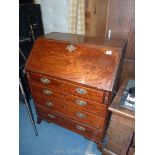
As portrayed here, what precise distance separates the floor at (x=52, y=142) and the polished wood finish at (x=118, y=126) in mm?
218

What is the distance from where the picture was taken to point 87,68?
1208 millimetres

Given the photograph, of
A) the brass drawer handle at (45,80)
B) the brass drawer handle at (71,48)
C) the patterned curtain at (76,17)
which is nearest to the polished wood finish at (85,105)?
A: the brass drawer handle at (45,80)

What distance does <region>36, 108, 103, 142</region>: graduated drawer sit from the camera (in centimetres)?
139

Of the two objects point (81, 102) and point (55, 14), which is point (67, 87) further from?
point (55, 14)

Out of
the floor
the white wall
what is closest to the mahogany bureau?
the floor

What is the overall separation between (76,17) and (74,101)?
1.01m

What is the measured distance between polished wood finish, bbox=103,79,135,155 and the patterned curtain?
902 millimetres

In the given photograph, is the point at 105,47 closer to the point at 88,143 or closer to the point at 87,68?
the point at 87,68

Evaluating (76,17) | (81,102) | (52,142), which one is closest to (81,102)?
(81,102)

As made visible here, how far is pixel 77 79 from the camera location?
47.4 inches

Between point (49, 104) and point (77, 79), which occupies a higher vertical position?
point (77, 79)

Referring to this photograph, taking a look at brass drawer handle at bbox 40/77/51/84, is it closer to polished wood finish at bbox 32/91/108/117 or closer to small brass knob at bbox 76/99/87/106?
polished wood finish at bbox 32/91/108/117

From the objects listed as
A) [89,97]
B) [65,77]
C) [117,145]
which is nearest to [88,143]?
[117,145]
